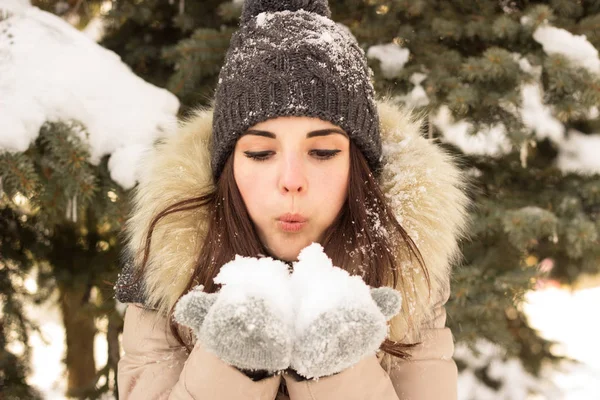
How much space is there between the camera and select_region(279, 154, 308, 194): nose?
134 cm

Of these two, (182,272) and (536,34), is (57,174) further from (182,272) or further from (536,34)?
(536,34)

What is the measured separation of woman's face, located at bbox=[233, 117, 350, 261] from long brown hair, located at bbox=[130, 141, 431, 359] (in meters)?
0.05

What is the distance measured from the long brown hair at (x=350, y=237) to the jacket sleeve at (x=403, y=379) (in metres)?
0.07

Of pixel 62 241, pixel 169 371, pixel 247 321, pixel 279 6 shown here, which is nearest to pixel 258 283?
pixel 247 321

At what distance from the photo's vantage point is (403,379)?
1.57 meters

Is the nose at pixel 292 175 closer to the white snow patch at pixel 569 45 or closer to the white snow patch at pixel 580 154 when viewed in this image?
the white snow patch at pixel 569 45

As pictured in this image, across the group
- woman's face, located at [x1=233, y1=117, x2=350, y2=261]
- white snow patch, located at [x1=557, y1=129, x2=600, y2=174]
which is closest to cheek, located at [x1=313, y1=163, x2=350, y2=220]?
woman's face, located at [x1=233, y1=117, x2=350, y2=261]

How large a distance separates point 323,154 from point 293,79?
23cm

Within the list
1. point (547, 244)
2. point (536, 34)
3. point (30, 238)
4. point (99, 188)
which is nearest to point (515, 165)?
point (547, 244)

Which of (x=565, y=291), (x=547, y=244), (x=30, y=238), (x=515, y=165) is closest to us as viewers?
(x=30, y=238)

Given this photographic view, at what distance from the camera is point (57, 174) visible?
1.84 m

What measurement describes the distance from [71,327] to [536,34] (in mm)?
2994

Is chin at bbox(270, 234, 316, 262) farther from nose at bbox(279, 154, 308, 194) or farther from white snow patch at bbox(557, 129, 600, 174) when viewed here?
white snow patch at bbox(557, 129, 600, 174)

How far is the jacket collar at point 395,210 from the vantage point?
1563 mm
